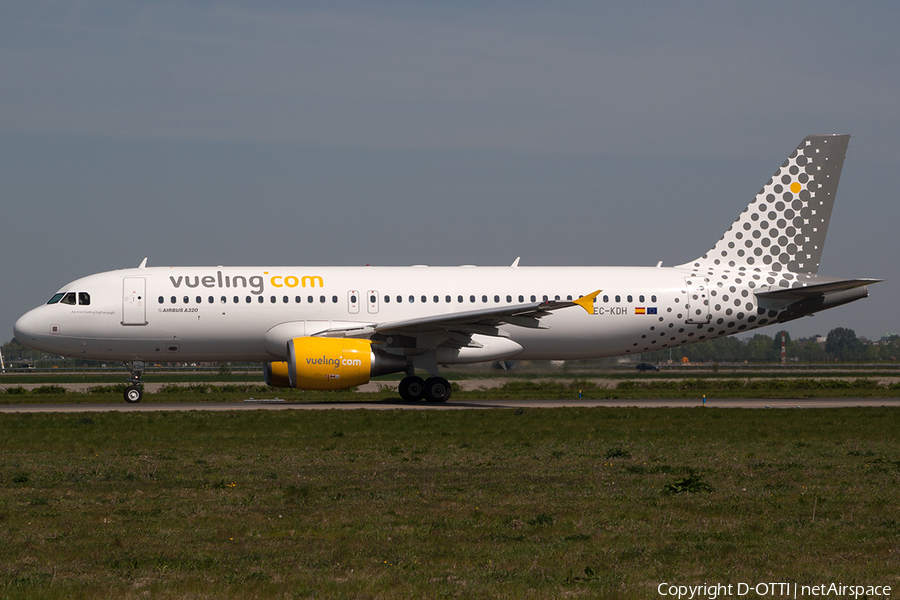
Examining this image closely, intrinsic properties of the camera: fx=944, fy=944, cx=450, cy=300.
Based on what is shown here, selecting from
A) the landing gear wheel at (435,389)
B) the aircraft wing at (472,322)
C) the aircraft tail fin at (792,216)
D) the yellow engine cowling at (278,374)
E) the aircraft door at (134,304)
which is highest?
the aircraft tail fin at (792,216)

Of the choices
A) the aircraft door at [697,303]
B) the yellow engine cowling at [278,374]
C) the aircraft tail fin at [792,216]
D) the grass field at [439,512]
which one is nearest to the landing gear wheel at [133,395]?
the yellow engine cowling at [278,374]

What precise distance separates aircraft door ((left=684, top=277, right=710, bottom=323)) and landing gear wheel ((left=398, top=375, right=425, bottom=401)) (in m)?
8.65

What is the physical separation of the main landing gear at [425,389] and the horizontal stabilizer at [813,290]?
1036cm

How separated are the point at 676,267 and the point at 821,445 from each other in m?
14.4

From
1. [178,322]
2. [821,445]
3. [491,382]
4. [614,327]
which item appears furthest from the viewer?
[491,382]

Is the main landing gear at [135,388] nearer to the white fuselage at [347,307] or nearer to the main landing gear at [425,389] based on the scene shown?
the white fuselage at [347,307]

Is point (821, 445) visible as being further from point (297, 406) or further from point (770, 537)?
point (297, 406)

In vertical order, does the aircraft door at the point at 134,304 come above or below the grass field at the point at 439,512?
above

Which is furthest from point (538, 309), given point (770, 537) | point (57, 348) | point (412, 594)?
point (412, 594)

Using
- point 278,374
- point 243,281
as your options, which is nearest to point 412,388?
point 278,374

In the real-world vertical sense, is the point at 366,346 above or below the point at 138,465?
above

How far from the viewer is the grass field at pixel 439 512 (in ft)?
24.0

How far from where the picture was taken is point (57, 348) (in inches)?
1077

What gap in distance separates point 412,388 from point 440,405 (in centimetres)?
123
